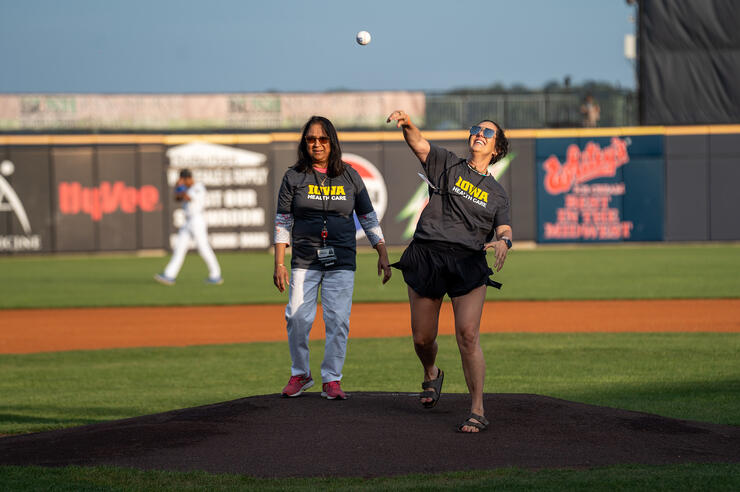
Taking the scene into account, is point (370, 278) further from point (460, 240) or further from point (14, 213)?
point (460, 240)

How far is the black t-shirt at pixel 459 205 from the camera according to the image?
19.0ft

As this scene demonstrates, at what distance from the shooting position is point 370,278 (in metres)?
21.4

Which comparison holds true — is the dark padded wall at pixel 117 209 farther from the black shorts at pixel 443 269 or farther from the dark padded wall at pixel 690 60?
the black shorts at pixel 443 269

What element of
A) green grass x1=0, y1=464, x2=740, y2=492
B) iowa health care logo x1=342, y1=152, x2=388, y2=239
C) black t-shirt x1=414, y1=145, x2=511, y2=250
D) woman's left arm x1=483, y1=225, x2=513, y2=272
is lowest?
green grass x1=0, y1=464, x2=740, y2=492

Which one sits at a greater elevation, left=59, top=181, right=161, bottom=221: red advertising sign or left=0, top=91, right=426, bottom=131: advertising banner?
left=0, top=91, right=426, bottom=131: advertising banner

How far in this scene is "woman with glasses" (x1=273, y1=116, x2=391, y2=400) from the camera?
655 centimetres

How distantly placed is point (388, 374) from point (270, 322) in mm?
4816

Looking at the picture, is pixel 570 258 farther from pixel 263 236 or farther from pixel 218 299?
pixel 218 299

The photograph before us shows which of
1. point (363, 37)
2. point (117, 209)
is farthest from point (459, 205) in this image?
point (117, 209)

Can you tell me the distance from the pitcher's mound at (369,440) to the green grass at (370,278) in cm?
1048

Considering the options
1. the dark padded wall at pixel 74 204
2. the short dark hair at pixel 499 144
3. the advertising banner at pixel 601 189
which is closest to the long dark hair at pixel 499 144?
the short dark hair at pixel 499 144

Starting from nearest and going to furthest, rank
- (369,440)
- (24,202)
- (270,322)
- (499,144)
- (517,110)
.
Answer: (369,440)
(499,144)
(270,322)
(24,202)
(517,110)

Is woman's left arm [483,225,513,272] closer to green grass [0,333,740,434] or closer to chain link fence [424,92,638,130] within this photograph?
green grass [0,333,740,434]

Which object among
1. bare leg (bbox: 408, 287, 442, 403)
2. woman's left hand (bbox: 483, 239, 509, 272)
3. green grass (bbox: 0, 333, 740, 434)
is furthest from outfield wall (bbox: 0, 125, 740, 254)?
woman's left hand (bbox: 483, 239, 509, 272)
